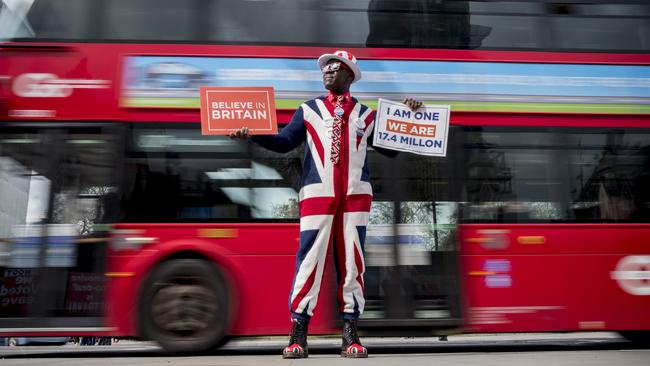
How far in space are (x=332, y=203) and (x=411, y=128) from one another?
90cm

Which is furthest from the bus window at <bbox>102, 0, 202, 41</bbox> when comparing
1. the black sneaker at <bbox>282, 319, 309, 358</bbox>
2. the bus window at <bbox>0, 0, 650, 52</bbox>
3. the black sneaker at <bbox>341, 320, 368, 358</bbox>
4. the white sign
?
the black sneaker at <bbox>341, 320, 368, 358</bbox>

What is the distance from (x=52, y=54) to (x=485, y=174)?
465 cm

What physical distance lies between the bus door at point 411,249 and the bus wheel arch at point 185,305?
1445mm

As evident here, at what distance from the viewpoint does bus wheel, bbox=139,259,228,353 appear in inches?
241

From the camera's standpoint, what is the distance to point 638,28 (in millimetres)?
7109

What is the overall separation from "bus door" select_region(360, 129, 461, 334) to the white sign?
1785mm

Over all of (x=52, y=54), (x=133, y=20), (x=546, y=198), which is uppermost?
(x=133, y=20)

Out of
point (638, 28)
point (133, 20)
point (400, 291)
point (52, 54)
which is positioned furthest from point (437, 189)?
point (52, 54)

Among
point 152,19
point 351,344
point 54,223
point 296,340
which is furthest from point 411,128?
point 54,223

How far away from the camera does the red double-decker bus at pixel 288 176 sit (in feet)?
20.3

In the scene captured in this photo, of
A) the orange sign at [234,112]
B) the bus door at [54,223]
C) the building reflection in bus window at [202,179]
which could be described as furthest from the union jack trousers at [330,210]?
the bus door at [54,223]

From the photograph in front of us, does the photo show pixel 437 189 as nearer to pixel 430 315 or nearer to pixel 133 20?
pixel 430 315

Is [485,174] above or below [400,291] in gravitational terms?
above

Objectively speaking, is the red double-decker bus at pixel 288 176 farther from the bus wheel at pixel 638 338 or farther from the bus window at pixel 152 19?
the bus wheel at pixel 638 338
